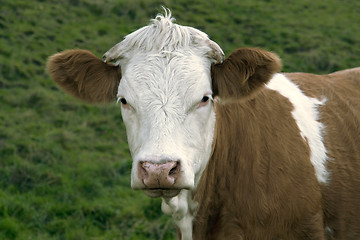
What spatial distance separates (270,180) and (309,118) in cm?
70

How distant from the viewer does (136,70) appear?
347 centimetres

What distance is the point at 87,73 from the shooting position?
3.83 meters

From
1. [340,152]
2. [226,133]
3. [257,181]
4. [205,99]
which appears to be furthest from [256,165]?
[340,152]

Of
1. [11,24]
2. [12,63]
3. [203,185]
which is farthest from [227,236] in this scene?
[11,24]

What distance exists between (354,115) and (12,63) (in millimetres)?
6684

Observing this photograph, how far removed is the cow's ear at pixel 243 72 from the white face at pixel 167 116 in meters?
0.12

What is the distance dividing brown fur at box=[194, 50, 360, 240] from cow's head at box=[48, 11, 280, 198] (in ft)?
0.25

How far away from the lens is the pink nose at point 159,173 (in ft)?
9.74

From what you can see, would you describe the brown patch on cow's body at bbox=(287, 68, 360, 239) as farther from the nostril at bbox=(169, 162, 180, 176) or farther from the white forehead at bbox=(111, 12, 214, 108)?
the nostril at bbox=(169, 162, 180, 176)

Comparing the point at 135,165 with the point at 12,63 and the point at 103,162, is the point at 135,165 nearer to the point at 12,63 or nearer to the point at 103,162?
the point at 103,162

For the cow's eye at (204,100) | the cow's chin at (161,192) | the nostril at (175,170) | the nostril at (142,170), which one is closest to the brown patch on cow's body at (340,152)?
the cow's eye at (204,100)

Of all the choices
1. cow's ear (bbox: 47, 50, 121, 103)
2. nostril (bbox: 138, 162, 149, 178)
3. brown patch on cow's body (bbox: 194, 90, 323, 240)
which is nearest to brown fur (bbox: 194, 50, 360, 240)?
brown patch on cow's body (bbox: 194, 90, 323, 240)

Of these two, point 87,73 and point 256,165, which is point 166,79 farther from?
point 256,165

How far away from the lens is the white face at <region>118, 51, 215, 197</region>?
304 cm
